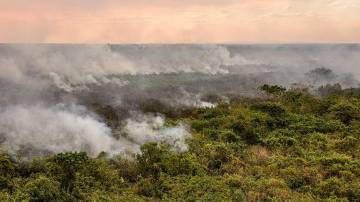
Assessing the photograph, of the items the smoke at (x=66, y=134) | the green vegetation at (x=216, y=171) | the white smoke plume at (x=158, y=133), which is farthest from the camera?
the white smoke plume at (x=158, y=133)

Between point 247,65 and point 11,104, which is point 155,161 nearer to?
point 11,104

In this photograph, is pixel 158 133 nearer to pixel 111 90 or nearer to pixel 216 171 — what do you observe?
pixel 216 171

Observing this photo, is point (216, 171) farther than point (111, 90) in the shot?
No

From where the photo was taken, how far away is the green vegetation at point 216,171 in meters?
19.7

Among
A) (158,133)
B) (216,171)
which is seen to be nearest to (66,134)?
(158,133)

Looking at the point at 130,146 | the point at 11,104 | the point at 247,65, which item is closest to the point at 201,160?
the point at 130,146

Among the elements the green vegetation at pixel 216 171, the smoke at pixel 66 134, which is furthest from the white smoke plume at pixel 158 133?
the green vegetation at pixel 216 171

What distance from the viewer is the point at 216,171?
23828mm

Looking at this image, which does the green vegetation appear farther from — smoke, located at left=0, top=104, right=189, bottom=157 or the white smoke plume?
smoke, located at left=0, top=104, right=189, bottom=157

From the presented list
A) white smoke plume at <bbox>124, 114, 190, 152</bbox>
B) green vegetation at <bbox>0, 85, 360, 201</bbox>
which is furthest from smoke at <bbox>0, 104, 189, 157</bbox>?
green vegetation at <bbox>0, 85, 360, 201</bbox>

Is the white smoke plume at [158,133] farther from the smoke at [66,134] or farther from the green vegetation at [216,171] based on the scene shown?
the green vegetation at [216,171]

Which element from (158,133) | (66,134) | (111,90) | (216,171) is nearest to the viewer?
(216,171)

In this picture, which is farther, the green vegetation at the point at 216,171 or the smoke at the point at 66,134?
the smoke at the point at 66,134

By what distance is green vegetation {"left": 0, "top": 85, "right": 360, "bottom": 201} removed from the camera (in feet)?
64.6
